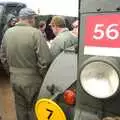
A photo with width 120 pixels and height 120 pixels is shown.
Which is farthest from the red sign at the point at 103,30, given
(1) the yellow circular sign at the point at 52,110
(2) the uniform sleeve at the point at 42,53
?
(2) the uniform sleeve at the point at 42,53

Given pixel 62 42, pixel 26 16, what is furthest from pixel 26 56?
pixel 62 42

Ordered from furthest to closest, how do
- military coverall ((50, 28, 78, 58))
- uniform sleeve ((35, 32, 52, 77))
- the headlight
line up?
military coverall ((50, 28, 78, 58))
uniform sleeve ((35, 32, 52, 77))
the headlight

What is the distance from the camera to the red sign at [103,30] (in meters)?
1.88

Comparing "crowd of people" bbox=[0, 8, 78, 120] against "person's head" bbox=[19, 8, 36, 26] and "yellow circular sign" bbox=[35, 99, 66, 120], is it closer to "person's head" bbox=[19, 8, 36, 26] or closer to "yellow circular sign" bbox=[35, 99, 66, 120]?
"person's head" bbox=[19, 8, 36, 26]

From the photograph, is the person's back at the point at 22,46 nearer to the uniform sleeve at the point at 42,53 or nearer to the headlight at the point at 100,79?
the uniform sleeve at the point at 42,53

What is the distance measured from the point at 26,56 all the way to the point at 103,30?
2335 millimetres

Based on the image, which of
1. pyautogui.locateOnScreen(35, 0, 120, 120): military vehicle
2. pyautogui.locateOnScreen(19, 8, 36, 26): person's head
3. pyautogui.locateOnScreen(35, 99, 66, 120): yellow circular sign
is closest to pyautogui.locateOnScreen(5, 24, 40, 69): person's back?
pyautogui.locateOnScreen(19, 8, 36, 26): person's head

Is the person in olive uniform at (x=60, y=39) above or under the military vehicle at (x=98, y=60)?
under

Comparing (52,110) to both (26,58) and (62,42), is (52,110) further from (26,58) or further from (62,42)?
(62,42)

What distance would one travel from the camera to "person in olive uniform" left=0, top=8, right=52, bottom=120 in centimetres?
408

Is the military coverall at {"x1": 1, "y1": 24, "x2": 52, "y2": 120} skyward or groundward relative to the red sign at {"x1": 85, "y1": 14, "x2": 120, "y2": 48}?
groundward

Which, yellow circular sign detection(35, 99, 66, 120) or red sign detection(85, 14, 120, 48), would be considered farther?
yellow circular sign detection(35, 99, 66, 120)

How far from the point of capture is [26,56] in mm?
4145

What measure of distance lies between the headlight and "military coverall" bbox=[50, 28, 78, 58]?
9.48 ft
